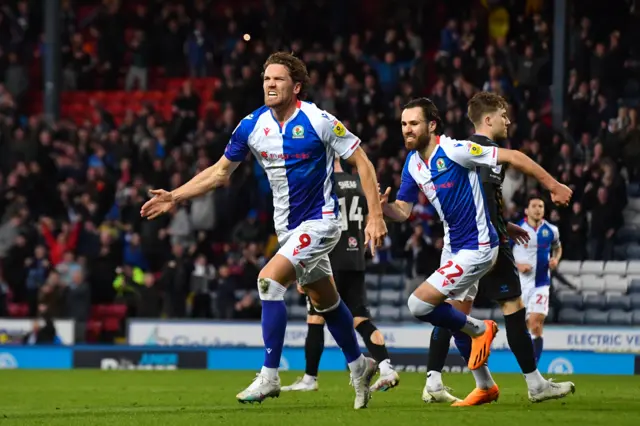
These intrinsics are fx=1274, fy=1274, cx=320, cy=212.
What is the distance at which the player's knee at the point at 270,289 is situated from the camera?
9.11 meters

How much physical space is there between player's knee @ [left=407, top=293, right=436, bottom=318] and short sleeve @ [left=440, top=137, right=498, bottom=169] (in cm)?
107

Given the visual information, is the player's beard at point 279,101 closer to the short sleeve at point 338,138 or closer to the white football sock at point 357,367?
the short sleeve at point 338,138

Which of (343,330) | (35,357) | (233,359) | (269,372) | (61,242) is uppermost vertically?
(61,242)

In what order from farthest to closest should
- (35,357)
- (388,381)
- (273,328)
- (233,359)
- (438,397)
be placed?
(35,357) < (233,359) < (388,381) < (438,397) < (273,328)

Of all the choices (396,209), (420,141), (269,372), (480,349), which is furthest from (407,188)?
(269,372)

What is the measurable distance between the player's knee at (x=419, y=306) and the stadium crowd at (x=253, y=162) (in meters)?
10.2

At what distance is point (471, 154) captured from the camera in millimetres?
9461

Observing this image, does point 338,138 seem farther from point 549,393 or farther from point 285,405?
point 549,393

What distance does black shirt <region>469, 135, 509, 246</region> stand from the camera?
9.83 metres

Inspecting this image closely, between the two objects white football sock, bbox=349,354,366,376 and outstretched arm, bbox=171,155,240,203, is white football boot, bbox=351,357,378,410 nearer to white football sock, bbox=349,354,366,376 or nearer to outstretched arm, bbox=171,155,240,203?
white football sock, bbox=349,354,366,376

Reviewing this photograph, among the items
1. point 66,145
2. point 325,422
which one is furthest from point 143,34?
point 325,422

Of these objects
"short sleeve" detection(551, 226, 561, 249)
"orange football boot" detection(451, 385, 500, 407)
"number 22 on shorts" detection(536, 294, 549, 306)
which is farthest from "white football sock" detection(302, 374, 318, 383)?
"short sleeve" detection(551, 226, 561, 249)

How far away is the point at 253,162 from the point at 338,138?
13108 mm

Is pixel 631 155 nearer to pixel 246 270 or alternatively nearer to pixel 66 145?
pixel 246 270
